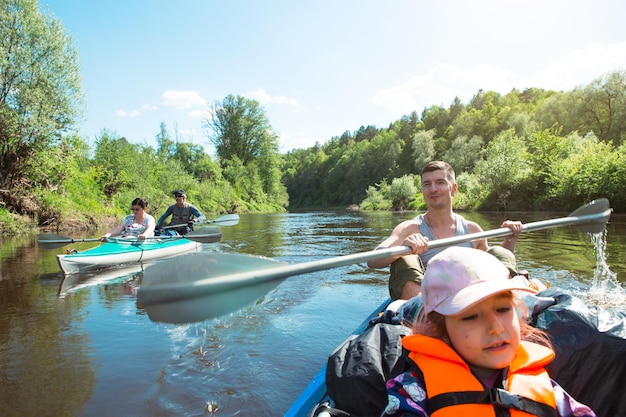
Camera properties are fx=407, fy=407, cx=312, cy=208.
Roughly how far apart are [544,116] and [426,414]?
4370cm

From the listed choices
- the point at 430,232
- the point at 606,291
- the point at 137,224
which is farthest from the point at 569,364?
the point at 137,224

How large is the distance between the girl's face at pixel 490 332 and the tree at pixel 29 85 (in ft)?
51.0

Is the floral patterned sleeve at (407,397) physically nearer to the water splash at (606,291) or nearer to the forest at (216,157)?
the water splash at (606,291)

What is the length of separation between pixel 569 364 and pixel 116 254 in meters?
6.56

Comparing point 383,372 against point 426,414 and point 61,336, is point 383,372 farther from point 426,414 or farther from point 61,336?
point 61,336

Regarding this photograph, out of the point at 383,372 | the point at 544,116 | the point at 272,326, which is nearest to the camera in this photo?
the point at 383,372

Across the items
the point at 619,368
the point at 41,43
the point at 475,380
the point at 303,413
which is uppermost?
the point at 41,43

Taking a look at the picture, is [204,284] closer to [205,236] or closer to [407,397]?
[407,397]

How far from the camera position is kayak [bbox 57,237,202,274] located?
6250 mm

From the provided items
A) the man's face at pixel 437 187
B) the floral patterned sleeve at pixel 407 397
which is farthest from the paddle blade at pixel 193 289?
the man's face at pixel 437 187

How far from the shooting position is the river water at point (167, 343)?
265 cm

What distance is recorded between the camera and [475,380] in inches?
48.1

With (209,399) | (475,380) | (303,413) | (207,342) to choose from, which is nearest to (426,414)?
(475,380)

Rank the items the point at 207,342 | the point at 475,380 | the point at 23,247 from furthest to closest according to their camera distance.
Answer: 1. the point at 23,247
2. the point at 207,342
3. the point at 475,380
